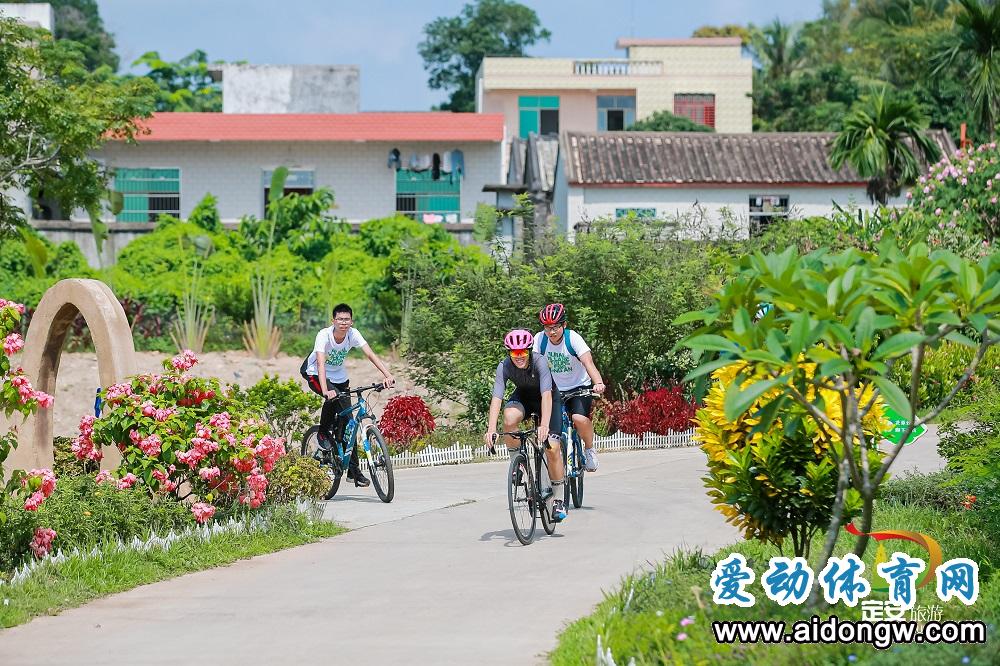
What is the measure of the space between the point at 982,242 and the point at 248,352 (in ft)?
Result: 50.0

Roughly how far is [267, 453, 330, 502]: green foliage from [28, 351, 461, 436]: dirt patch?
12.5 metres

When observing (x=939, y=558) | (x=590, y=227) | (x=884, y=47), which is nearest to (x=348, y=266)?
(x=590, y=227)

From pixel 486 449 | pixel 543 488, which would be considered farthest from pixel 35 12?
pixel 543 488

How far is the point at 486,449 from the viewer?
16984 mm

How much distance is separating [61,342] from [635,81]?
159ft

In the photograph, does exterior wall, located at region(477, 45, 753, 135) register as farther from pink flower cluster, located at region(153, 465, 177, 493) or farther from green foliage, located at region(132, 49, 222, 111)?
pink flower cluster, located at region(153, 465, 177, 493)

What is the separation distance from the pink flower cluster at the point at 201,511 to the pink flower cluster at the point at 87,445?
1091mm

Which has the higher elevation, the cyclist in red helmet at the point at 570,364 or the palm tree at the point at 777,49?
the palm tree at the point at 777,49

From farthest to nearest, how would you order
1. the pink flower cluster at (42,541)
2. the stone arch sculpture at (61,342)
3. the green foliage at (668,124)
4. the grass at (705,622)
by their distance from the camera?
the green foliage at (668,124) < the stone arch sculpture at (61,342) < the pink flower cluster at (42,541) < the grass at (705,622)

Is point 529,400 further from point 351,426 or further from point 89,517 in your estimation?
point 89,517

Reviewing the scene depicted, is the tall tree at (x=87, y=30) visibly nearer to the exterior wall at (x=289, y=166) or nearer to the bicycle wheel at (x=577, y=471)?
the exterior wall at (x=289, y=166)

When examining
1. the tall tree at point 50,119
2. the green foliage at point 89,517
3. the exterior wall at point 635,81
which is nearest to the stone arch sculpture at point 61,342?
the green foliage at point 89,517

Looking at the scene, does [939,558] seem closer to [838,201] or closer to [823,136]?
[838,201]

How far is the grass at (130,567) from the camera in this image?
345 inches
